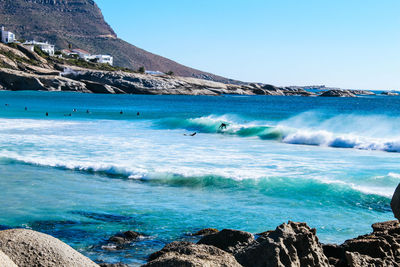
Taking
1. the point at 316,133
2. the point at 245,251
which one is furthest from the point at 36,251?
the point at 316,133

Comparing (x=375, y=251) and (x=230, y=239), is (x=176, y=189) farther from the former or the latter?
(x=375, y=251)

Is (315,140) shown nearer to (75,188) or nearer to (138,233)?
(75,188)

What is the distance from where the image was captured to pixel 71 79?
106688mm

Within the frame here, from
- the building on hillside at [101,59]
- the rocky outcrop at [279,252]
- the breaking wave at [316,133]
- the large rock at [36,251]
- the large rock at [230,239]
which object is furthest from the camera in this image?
the building on hillside at [101,59]

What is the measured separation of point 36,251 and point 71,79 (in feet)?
349

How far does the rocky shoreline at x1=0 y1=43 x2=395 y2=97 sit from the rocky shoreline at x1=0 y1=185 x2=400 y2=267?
9517cm

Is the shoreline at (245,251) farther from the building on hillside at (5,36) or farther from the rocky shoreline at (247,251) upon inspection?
the building on hillside at (5,36)

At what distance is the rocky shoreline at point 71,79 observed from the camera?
96125 mm

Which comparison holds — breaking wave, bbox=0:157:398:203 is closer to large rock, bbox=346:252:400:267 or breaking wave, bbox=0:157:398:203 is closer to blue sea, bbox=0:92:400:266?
blue sea, bbox=0:92:400:266

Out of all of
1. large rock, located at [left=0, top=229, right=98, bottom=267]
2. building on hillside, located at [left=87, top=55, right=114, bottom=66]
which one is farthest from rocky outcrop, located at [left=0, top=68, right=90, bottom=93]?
large rock, located at [left=0, top=229, right=98, bottom=267]

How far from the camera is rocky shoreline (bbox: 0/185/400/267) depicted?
4.46 metres

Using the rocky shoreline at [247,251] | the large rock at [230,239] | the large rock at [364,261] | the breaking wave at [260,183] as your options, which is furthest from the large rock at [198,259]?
the breaking wave at [260,183]

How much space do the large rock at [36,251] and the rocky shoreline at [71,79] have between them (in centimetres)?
9563

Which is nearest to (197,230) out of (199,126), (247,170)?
(247,170)
